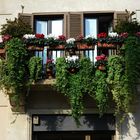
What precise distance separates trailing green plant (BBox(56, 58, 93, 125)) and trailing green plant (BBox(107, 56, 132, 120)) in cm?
49

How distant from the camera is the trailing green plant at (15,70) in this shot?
13.5 metres

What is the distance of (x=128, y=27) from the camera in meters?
14.2

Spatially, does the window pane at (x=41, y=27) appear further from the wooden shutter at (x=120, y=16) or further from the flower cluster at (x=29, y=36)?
the wooden shutter at (x=120, y=16)

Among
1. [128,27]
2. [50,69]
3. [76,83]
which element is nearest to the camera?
[76,83]

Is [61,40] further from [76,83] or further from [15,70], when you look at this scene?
[15,70]

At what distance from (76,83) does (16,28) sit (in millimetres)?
2152

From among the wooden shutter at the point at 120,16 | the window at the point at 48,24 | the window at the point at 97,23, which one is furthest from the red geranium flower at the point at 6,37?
the wooden shutter at the point at 120,16

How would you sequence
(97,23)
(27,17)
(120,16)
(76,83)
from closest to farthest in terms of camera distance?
(76,83) → (120,16) → (27,17) → (97,23)

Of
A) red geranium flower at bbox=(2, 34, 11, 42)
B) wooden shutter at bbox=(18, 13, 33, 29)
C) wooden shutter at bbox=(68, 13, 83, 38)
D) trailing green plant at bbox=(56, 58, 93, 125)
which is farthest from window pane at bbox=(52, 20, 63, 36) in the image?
trailing green plant at bbox=(56, 58, 93, 125)

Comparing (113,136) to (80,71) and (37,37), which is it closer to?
(80,71)

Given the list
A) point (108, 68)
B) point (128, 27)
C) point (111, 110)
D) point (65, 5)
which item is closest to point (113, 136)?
point (111, 110)

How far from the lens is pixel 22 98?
13.9 m

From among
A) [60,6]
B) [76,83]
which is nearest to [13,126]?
[76,83]

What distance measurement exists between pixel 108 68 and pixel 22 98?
218 centimetres
